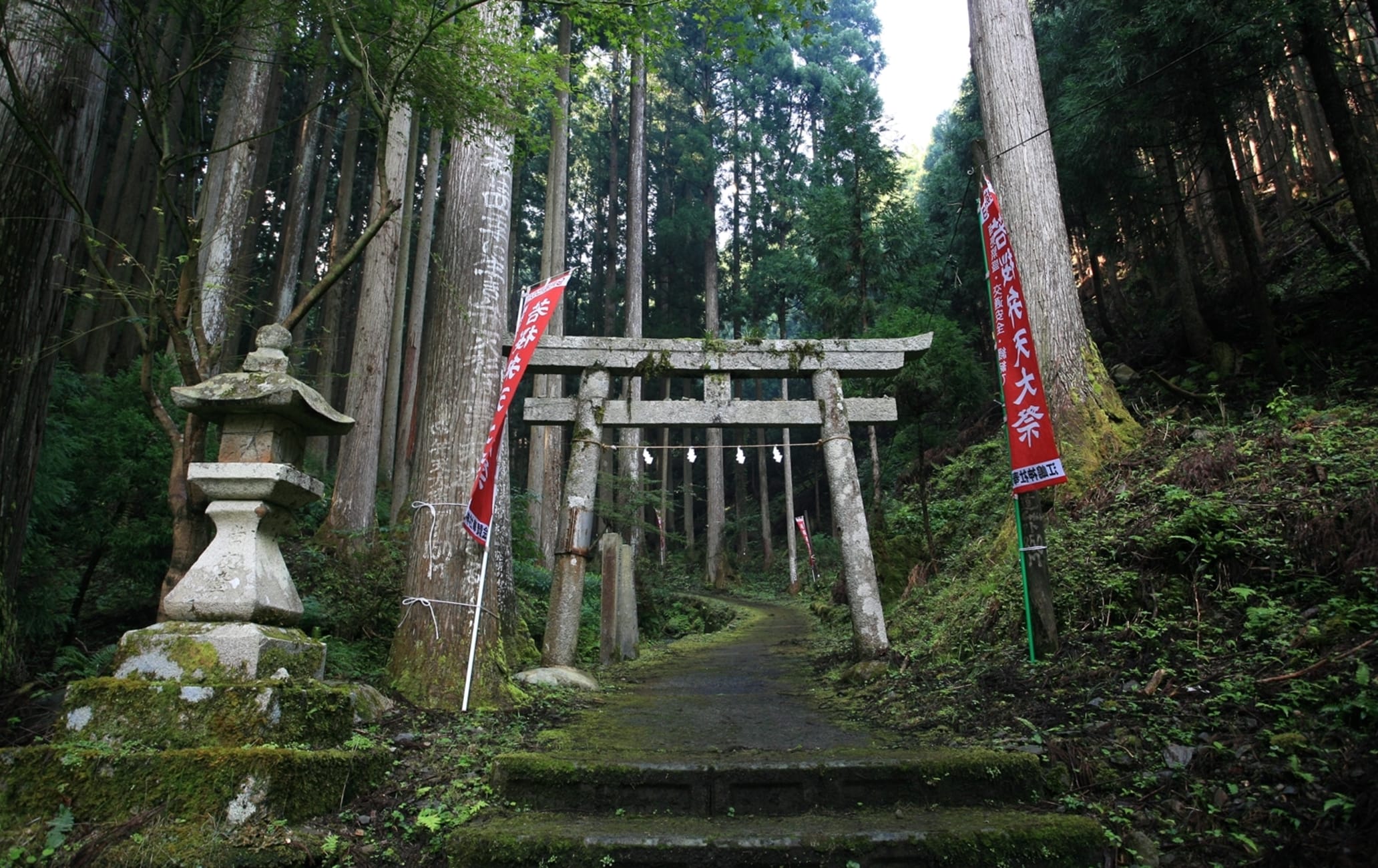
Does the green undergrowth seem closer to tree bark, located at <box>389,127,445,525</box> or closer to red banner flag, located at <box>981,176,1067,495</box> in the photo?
red banner flag, located at <box>981,176,1067,495</box>

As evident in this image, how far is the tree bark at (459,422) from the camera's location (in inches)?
196

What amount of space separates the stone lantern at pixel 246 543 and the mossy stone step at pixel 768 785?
131cm

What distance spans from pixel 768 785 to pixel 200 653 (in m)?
2.59

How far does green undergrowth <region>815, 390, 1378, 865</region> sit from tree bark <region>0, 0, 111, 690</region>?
17.7ft

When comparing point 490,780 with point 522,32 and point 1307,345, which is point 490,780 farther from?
point 1307,345

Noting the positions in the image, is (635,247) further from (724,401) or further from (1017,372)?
(1017,372)

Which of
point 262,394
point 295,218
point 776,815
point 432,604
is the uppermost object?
point 295,218

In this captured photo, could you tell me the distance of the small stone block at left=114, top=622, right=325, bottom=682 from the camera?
10.1 ft

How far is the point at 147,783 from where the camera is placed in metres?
2.78

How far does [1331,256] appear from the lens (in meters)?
8.88

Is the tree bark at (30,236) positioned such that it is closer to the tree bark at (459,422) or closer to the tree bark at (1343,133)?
the tree bark at (459,422)

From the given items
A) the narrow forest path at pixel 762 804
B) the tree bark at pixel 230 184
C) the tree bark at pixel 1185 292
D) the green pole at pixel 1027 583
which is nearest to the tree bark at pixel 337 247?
the tree bark at pixel 230 184

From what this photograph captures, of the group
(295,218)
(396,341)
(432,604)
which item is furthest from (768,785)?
(295,218)

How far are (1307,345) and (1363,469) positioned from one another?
4.25 metres
